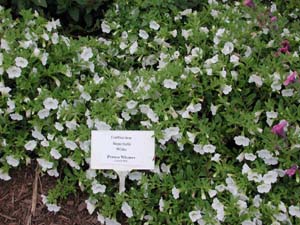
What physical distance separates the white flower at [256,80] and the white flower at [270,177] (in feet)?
1.84

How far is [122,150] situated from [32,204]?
614mm

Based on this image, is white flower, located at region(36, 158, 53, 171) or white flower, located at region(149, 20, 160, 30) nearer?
white flower, located at region(36, 158, 53, 171)

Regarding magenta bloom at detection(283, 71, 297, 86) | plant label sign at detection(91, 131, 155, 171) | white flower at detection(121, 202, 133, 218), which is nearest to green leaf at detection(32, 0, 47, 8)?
plant label sign at detection(91, 131, 155, 171)

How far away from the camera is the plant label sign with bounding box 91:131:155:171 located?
3.15 meters

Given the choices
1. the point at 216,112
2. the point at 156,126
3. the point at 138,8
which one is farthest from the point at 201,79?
the point at 138,8

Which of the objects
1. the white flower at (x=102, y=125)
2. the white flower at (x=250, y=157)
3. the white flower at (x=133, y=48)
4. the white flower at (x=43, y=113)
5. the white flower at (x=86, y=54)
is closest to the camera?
the white flower at (x=250, y=157)

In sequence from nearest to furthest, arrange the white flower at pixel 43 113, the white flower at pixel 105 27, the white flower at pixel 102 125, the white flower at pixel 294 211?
1. the white flower at pixel 294 211
2. the white flower at pixel 102 125
3. the white flower at pixel 43 113
4. the white flower at pixel 105 27

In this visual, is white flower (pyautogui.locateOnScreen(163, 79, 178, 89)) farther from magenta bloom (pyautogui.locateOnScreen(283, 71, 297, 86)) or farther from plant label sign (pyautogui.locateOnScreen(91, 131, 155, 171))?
magenta bloom (pyautogui.locateOnScreen(283, 71, 297, 86))

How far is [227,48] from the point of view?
3.56 metres

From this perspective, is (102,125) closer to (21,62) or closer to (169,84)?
(169,84)

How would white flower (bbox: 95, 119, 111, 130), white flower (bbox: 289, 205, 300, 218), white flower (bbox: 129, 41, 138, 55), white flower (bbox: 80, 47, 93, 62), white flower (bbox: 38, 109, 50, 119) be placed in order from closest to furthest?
1. white flower (bbox: 289, 205, 300, 218)
2. white flower (bbox: 95, 119, 111, 130)
3. white flower (bbox: 38, 109, 50, 119)
4. white flower (bbox: 80, 47, 93, 62)
5. white flower (bbox: 129, 41, 138, 55)

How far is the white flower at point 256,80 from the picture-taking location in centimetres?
335

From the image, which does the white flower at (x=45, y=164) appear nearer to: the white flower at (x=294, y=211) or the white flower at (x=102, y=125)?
the white flower at (x=102, y=125)

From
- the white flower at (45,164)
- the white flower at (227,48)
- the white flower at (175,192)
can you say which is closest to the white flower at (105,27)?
the white flower at (227,48)
